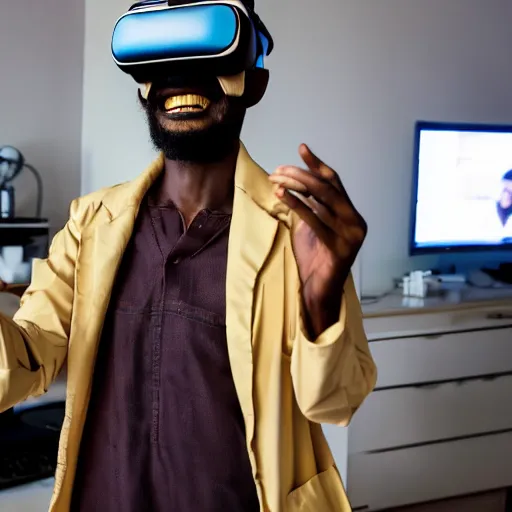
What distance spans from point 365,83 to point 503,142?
1.74 ft

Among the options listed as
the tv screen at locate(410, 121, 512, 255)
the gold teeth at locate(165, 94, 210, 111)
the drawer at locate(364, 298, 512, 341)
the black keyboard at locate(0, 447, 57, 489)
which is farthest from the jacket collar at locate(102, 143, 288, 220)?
the tv screen at locate(410, 121, 512, 255)

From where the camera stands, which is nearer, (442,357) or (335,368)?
(335,368)

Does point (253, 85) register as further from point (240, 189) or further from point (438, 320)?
point (438, 320)

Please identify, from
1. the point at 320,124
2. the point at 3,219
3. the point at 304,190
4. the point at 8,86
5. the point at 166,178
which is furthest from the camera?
the point at 320,124

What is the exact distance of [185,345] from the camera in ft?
3.03

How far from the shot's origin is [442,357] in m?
2.14

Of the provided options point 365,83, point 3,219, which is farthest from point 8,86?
point 365,83

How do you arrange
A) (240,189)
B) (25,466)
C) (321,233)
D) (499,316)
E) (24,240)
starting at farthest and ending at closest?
1. (499,316)
2. (24,240)
3. (25,466)
4. (240,189)
5. (321,233)

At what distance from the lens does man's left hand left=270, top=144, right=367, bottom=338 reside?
2.43ft

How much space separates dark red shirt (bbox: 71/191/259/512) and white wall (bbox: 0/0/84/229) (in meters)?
1.22

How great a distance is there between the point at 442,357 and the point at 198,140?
1439 mm

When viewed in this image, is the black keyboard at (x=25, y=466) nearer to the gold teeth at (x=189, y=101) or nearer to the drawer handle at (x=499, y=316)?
the gold teeth at (x=189, y=101)

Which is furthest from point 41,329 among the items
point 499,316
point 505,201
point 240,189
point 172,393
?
point 505,201

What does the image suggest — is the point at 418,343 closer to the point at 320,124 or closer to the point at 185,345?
the point at 320,124
